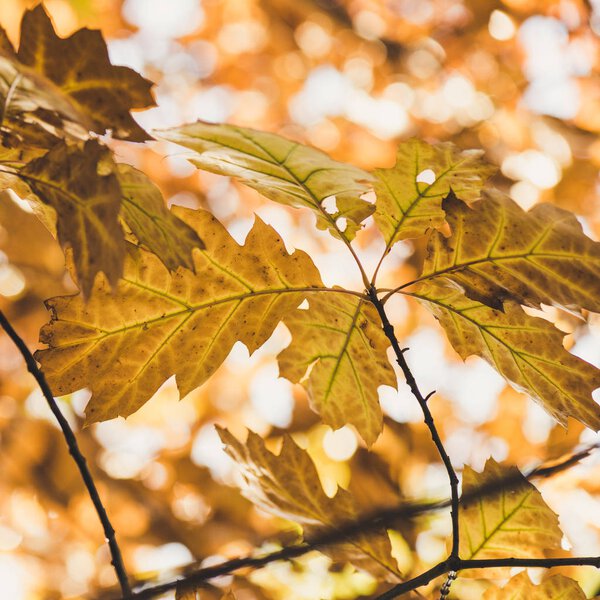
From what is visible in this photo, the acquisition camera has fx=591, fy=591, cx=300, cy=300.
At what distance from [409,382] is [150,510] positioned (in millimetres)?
3294

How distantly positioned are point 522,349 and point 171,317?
42cm

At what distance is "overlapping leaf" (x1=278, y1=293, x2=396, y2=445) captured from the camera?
0.78m

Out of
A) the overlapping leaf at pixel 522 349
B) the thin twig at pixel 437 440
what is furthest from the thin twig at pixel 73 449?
the overlapping leaf at pixel 522 349

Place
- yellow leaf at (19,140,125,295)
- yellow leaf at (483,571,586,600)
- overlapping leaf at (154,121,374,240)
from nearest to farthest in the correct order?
yellow leaf at (19,140,125,295) → overlapping leaf at (154,121,374,240) → yellow leaf at (483,571,586,600)

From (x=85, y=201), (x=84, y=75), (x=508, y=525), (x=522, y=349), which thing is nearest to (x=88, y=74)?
(x=84, y=75)

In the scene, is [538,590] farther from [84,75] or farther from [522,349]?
[84,75]

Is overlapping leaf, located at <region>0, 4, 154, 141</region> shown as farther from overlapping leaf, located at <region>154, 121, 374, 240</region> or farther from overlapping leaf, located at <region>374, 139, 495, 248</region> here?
overlapping leaf, located at <region>374, 139, 495, 248</region>

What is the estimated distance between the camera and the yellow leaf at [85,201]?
19.1 inches

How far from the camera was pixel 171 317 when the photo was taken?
0.69 m

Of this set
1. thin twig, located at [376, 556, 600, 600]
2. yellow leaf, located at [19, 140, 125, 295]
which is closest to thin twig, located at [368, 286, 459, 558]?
thin twig, located at [376, 556, 600, 600]

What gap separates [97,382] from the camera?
2.16 ft

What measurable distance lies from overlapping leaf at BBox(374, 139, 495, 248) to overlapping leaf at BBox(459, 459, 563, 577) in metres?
0.38

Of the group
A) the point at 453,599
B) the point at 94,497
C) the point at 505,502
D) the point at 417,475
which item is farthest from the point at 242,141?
the point at 417,475

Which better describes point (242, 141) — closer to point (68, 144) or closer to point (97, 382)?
point (68, 144)
